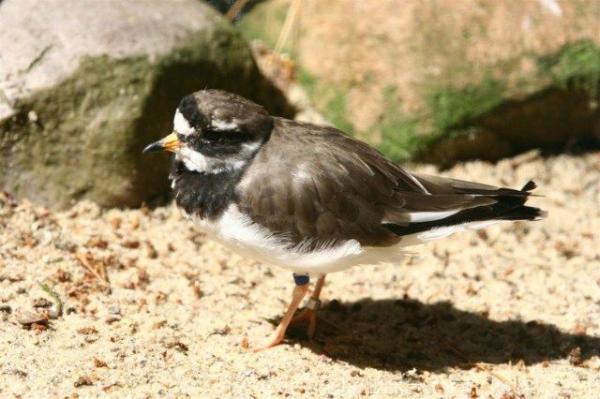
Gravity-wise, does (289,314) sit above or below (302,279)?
below

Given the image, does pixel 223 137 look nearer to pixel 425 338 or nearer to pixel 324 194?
pixel 324 194

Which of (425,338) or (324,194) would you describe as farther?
(425,338)

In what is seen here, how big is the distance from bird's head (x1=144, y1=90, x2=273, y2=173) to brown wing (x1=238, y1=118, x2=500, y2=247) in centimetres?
12

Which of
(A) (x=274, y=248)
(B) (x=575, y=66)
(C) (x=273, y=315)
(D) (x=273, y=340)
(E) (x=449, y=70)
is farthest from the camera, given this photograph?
(B) (x=575, y=66)

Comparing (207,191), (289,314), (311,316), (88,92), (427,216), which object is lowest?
(311,316)

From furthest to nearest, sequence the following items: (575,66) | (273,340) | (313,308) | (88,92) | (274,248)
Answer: (575,66) < (88,92) < (313,308) < (273,340) < (274,248)

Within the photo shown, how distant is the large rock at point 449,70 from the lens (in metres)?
7.56

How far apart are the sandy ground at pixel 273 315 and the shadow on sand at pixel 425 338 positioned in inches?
0.5

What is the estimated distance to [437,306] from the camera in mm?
6125

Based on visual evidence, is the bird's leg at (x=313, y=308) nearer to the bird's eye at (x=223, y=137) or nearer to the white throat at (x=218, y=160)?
the white throat at (x=218, y=160)

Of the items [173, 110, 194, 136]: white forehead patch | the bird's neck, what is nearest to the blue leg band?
the bird's neck

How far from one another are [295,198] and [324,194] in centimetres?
17

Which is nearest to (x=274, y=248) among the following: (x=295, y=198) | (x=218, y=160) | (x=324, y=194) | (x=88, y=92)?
(x=295, y=198)

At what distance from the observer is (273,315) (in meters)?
5.74
